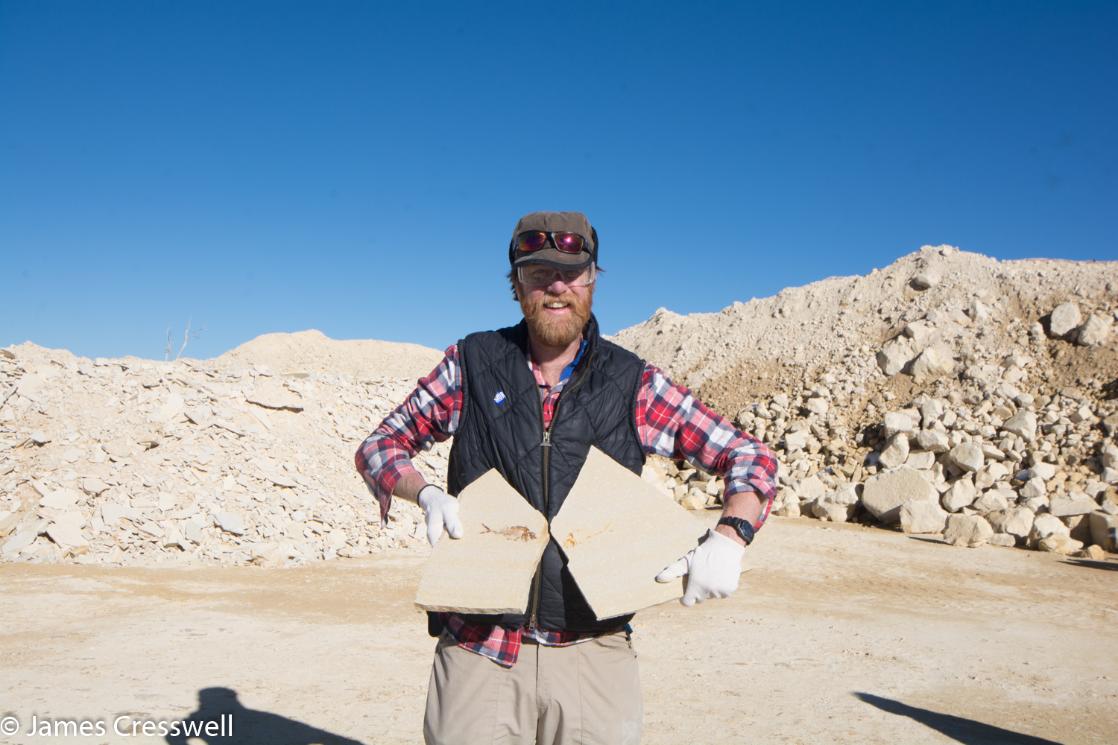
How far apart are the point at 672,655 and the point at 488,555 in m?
5.56

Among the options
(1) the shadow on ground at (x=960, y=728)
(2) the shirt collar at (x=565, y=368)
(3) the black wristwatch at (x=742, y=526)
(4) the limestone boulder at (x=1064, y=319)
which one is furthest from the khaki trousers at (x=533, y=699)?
(4) the limestone boulder at (x=1064, y=319)

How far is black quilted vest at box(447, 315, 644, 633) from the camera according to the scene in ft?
7.73

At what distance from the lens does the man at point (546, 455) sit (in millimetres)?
2355

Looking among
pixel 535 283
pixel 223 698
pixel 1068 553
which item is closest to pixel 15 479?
pixel 223 698

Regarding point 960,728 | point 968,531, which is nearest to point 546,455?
point 960,728

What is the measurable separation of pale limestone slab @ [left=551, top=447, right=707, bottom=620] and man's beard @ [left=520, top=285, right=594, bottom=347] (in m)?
0.41

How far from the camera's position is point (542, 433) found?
2.45 m

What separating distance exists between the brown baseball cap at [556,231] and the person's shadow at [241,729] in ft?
13.1

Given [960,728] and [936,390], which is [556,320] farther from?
[936,390]

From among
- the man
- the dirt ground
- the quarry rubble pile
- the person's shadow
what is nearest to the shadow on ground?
the dirt ground

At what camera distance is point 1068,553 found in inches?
504

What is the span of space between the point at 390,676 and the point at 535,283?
5.00 meters

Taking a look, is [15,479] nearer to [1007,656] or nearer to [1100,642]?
[1007,656]

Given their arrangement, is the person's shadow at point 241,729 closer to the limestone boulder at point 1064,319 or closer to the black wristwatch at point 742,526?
the black wristwatch at point 742,526
